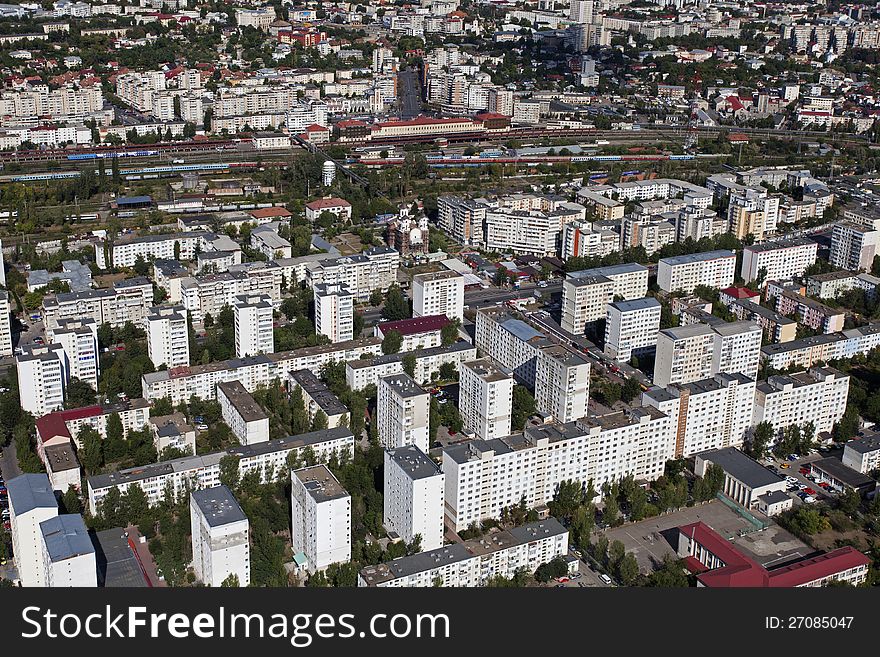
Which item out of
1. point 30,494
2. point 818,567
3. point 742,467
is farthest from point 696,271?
point 30,494

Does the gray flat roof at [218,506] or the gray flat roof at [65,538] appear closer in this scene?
the gray flat roof at [65,538]

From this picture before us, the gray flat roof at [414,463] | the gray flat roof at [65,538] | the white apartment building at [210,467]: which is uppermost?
the gray flat roof at [414,463]

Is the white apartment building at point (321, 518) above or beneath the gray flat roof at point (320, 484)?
beneath

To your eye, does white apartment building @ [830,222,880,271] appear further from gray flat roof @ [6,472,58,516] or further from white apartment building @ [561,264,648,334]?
gray flat roof @ [6,472,58,516]

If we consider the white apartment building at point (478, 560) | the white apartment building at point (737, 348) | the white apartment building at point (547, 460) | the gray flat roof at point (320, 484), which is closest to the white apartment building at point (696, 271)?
the white apartment building at point (737, 348)

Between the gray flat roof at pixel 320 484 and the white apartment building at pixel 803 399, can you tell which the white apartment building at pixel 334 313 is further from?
the white apartment building at pixel 803 399

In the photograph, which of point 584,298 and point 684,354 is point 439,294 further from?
point 684,354
